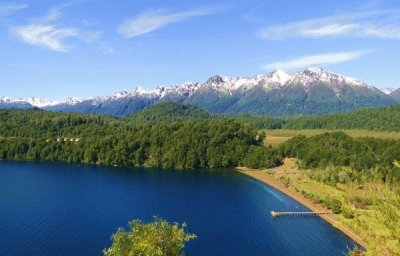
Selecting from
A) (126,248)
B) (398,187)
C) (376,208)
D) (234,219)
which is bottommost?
(234,219)

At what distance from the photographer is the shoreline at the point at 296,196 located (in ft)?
320

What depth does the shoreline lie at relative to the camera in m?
97.5

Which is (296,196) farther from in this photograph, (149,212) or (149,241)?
(149,241)

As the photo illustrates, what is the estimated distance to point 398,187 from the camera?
1652 centimetres

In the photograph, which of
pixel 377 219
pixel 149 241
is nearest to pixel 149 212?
pixel 149 241

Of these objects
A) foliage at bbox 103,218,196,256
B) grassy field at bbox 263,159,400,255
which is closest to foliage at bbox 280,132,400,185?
foliage at bbox 103,218,196,256

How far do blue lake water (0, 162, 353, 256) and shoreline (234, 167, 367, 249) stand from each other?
83.3 inches

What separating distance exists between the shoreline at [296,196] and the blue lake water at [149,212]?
83.3 inches

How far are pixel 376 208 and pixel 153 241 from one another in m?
32.9

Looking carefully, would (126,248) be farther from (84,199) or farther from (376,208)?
(84,199)

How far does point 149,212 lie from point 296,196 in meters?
48.1

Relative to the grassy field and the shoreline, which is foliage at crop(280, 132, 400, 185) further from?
the grassy field

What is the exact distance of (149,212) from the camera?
119500mm

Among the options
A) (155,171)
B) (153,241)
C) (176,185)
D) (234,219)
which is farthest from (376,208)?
(155,171)
